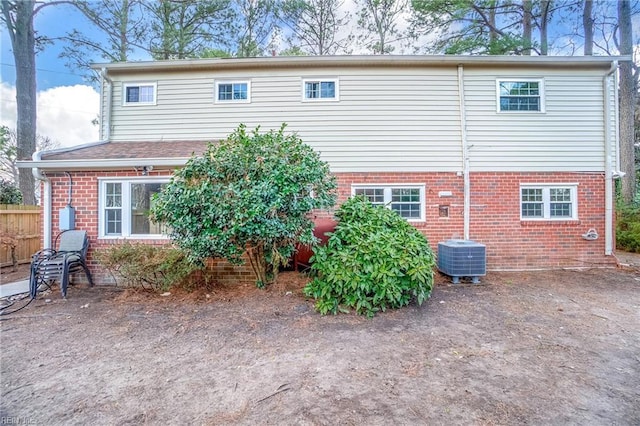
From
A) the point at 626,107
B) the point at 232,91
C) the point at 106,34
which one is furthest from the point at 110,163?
the point at 626,107

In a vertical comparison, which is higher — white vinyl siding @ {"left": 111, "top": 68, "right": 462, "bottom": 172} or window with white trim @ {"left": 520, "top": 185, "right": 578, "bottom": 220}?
white vinyl siding @ {"left": 111, "top": 68, "right": 462, "bottom": 172}

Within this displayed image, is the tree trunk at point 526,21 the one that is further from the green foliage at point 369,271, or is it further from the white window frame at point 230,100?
the green foliage at point 369,271

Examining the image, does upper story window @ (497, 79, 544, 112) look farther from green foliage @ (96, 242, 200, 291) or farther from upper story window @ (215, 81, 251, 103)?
green foliage @ (96, 242, 200, 291)

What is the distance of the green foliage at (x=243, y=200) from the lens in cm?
423

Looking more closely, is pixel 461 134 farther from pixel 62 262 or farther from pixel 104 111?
pixel 104 111

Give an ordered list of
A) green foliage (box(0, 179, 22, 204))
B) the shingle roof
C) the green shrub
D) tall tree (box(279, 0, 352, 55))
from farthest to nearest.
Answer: tall tree (box(279, 0, 352, 55)) → the green shrub → green foliage (box(0, 179, 22, 204)) → the shingle roof

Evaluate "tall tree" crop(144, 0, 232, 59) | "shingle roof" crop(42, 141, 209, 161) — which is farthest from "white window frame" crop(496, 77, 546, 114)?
"tall tree" crop(144, 0, 232, 59)

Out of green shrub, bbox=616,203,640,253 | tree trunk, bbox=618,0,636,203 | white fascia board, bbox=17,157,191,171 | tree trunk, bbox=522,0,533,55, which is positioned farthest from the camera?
tree trunk, bbox=522,0,533,55

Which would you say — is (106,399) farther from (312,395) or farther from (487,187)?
(487,187)

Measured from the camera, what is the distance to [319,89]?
7.33 meters

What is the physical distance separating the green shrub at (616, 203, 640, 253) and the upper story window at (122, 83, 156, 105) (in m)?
15.7

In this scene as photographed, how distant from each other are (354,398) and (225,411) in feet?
3.48

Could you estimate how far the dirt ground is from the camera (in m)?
2.28

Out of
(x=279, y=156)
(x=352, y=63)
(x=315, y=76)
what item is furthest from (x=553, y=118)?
(x=279, y=156)
